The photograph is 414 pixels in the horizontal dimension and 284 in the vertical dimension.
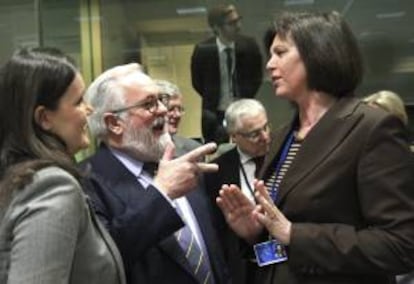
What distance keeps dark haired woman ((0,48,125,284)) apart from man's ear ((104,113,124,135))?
16.2 inches

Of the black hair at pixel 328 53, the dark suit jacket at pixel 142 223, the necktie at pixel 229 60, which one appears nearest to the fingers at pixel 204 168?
the dark suit jacket at pixel 142 223

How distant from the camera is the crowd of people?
5.50ft

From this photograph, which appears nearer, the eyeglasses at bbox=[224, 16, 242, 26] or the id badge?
the id badge

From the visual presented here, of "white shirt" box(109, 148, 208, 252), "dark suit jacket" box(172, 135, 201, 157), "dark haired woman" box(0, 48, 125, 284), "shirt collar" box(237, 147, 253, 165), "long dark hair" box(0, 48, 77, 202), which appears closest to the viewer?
"dark haired woman" box(0, 48, 125, 284)

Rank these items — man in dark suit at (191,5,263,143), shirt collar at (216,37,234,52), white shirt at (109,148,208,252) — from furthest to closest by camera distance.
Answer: shirt collar at (216,37,234,52) < man in dark suit at (191,5,263,143) < white shirt at (109,148,208,252)

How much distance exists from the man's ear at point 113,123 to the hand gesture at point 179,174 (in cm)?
24

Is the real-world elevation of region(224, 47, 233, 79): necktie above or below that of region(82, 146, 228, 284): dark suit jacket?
below

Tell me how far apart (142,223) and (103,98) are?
0.51 metres

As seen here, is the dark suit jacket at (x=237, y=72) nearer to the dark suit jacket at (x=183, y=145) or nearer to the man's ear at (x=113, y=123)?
the dark suit jacket at (x=183, y=145)

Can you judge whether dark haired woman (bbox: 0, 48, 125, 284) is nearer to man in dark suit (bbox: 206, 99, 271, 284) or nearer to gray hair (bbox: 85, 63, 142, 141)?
gray hair (bbox: 85, 63, 142, 141)

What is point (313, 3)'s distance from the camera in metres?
6.14

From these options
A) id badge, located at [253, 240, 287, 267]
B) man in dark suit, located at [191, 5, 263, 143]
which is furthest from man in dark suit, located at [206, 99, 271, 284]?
man in dark suit, located at [191, 5, 263, 143]

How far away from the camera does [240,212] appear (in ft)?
7.30

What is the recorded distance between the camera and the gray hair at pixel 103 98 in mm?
2375
